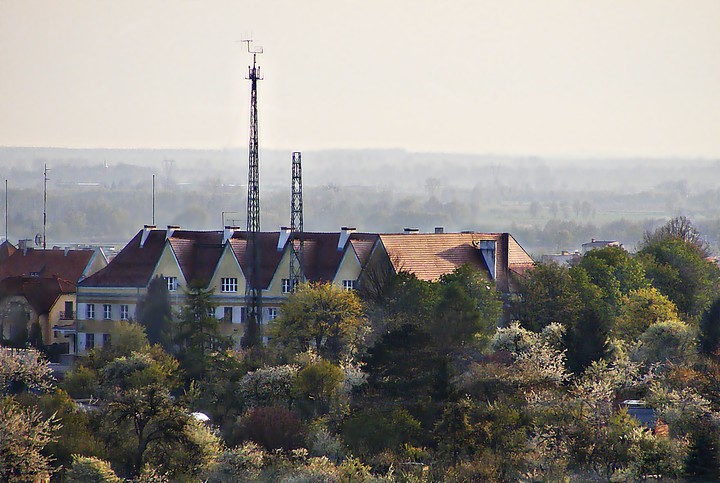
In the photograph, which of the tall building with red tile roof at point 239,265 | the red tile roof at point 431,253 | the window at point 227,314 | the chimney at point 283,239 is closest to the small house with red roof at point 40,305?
the tall building with red tile roof at point 239,265

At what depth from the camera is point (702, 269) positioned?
7725cm

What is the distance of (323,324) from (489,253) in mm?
14869

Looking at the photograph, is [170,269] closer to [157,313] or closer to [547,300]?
[157,313]

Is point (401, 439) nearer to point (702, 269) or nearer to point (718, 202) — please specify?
point (702, 269)

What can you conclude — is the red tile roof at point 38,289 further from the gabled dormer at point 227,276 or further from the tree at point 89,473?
the tree at point 89,473

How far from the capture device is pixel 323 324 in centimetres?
5747

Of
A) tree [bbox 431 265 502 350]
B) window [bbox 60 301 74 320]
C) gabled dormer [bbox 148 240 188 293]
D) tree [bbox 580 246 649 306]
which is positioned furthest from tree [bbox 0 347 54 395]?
tree [bbox 580 246 649 306]

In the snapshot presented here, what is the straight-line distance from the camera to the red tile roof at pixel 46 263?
279ft

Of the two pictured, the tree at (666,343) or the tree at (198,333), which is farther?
the tree at (666,343)

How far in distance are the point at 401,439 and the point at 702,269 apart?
127 feet

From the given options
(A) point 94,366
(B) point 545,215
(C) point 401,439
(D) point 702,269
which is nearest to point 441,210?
(B) point 545,215

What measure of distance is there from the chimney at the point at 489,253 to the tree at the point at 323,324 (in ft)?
41.2

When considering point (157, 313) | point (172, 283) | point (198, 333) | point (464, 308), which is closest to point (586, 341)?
point (464, 308)

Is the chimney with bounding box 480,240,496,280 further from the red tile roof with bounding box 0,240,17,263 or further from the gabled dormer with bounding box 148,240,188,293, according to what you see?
the red tile roof with bounding box 0,240,17,263
